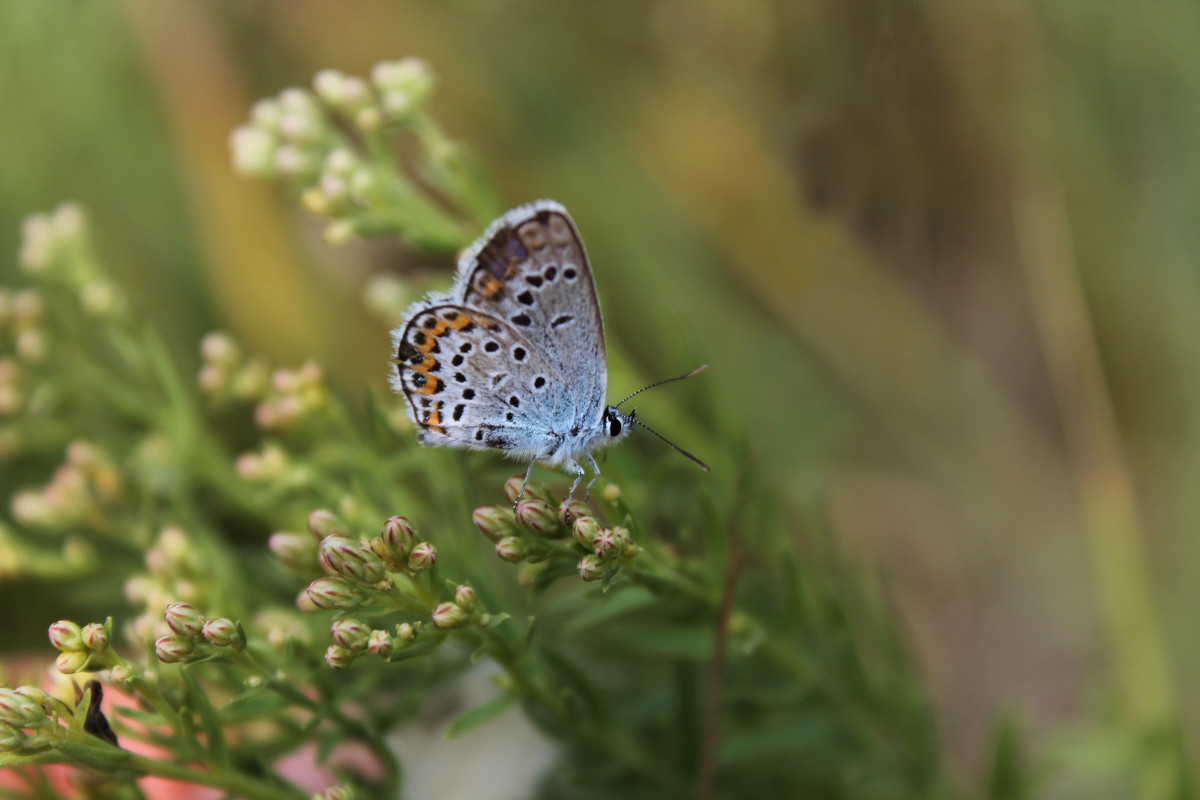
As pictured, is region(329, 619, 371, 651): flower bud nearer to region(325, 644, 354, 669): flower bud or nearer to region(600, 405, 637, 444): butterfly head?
region(325, 644, 354, 669): flower bud

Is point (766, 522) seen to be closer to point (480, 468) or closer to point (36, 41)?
point (480, 468)

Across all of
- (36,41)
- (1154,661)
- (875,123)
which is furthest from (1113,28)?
(36,41)

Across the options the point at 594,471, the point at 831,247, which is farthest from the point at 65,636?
the point at 831,247

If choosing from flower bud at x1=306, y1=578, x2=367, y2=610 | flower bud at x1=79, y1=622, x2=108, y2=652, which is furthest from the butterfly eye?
flower bud at x1=79, y1=622, x2=108, y2=652

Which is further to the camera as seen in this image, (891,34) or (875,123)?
(875,123)

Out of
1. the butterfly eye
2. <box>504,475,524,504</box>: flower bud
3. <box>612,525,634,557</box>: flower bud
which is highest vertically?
the butterfly eye

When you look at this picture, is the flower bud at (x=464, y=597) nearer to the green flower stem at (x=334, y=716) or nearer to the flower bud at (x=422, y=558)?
the flower bud at (x=422, y=558)

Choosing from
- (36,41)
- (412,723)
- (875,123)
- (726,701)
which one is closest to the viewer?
(726,701)
